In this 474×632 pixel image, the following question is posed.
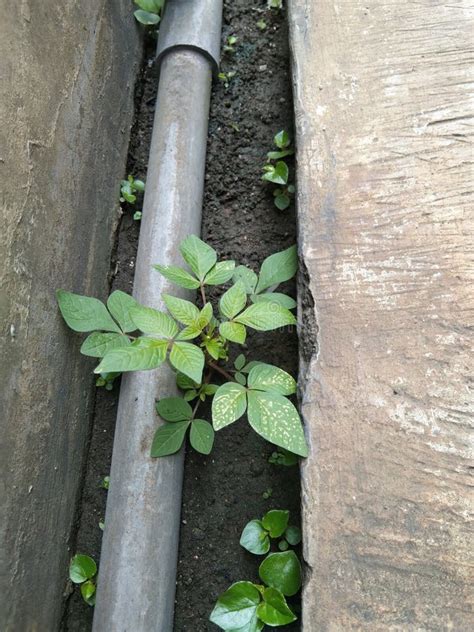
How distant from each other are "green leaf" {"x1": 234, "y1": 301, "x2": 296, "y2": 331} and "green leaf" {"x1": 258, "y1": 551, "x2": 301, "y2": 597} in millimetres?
543

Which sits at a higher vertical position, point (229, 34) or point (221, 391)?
point (229, 34)

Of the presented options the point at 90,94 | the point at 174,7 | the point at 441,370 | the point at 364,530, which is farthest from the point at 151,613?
the point at 174,7

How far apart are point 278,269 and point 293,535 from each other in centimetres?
69

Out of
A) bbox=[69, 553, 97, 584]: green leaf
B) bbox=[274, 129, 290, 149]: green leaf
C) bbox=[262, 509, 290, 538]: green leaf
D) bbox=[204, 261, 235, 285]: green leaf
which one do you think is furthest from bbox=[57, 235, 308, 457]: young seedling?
bbox=[274, 129, 290, 149]: green leaf

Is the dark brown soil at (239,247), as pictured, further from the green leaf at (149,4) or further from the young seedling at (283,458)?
the green leaf at (149,4)

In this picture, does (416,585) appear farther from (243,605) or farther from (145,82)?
(145,82)

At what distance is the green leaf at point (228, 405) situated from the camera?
1222mm

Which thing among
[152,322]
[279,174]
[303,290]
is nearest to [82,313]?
[152,322]

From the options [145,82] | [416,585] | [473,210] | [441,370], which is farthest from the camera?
[145,82]

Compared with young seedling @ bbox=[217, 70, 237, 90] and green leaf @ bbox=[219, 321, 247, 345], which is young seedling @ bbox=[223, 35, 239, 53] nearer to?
young seedling @ bbox=[217, 70, 237, 90]

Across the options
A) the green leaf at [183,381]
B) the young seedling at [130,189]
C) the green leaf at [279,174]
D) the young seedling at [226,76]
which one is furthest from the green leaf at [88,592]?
the young seedling at [226,76]

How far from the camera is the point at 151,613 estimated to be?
1340mm

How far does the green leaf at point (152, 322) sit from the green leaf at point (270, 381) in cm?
22

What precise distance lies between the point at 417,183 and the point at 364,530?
85cm
